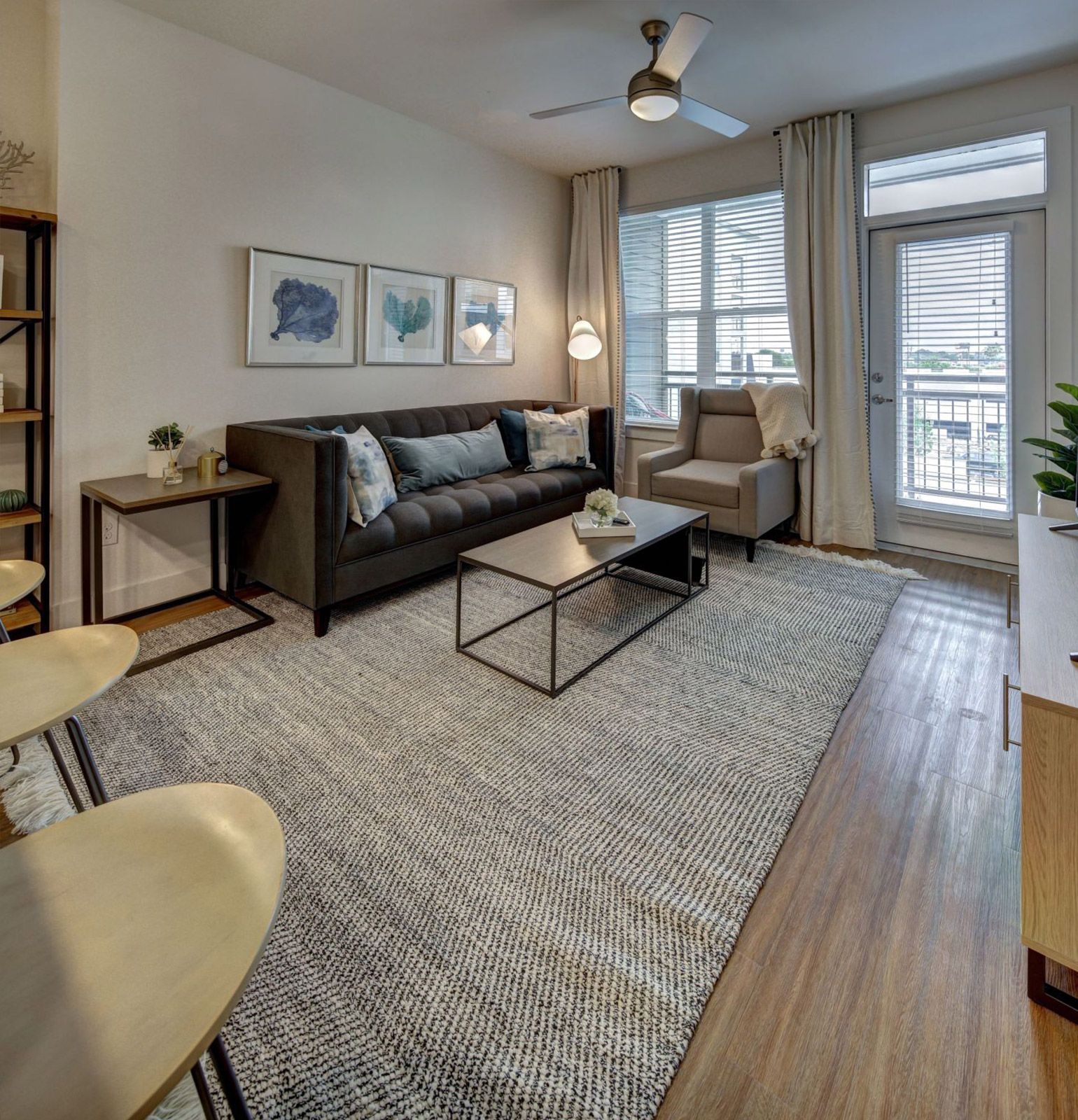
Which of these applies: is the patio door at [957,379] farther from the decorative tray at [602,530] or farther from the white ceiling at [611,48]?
the decorative tray at [602,530]

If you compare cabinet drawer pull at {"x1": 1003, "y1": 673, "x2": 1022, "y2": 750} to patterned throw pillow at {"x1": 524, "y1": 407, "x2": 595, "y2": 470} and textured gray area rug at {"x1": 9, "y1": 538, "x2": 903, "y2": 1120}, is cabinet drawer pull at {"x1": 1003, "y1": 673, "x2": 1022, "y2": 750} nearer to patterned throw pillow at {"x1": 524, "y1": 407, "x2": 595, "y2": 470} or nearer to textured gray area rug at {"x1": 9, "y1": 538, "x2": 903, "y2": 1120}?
textured gray area rug at {"x1": 9, "y1": 538, "x2": 903, "y2": 1120}

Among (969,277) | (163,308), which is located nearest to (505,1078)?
(163,308)

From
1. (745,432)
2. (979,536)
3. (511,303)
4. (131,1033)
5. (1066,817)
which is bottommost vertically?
(1066,817)

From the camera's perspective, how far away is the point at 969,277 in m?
3.61

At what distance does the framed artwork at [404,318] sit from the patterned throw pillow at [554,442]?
2.51 ft

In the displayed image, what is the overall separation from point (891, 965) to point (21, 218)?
3458 mm

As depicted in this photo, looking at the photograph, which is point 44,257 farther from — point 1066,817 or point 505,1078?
point 1066,817

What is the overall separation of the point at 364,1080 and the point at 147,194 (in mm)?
3339

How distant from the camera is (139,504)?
2445 millimetres

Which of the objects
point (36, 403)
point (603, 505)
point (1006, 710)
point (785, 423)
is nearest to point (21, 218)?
point (36, 403)

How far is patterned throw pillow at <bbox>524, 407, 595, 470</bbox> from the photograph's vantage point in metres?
4.25

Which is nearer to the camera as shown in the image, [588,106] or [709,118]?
[588,106]

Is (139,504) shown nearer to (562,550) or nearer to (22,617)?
(22,617)

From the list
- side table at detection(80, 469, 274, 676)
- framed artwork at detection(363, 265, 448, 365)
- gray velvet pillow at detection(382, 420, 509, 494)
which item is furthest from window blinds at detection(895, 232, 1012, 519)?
side table at detection(80, 469, 274, 676)
